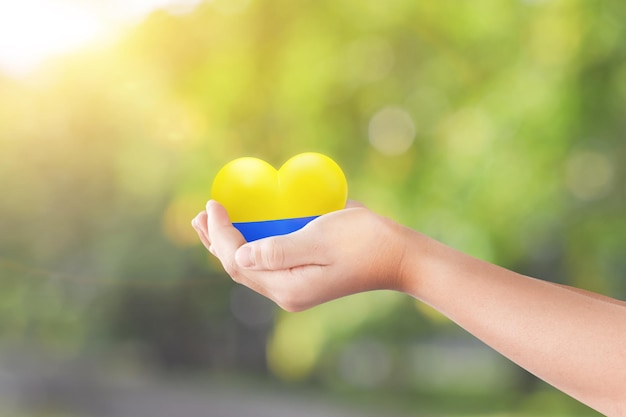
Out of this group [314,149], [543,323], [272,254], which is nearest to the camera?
[543,323]

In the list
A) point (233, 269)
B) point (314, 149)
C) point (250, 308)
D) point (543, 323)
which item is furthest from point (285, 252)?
point (250, 308)

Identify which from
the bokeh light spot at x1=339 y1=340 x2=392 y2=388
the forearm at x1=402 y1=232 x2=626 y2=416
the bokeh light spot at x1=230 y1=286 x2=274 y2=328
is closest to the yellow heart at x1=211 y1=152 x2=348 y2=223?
the forearm at x1=402 y1=232 x2=626 y2=416

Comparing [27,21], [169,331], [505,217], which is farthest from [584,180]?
[169,331]

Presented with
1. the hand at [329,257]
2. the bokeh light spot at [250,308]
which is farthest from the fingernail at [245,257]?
the bokeh light spot at [250,308]

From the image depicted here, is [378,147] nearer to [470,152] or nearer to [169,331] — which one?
[470,152]

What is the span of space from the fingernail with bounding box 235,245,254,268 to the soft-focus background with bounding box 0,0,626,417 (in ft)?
14.6

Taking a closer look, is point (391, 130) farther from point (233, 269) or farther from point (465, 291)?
point (465, 291)

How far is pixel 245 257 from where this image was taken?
1.47m

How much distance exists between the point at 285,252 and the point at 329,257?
0.27ft

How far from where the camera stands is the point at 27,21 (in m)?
7.53

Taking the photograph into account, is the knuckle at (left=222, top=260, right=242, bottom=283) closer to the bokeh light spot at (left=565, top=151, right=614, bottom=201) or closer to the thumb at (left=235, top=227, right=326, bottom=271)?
the thumb at (left=235, top=227, right=326, bottom=271)

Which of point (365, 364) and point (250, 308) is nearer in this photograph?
point (365, 364)

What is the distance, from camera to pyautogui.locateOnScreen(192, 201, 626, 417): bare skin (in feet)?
4.33

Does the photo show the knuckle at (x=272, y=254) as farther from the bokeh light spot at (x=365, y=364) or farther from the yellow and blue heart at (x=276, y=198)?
the bokeh light spot at (x=365, y=364)
